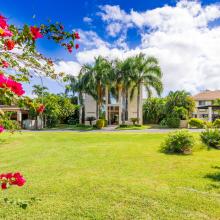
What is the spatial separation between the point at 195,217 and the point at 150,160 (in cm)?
518

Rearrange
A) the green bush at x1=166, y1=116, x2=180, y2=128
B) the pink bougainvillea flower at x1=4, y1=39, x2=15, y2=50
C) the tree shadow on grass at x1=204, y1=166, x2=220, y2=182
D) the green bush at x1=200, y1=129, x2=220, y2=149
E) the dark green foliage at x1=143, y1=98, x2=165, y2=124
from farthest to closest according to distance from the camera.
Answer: the dark green foliage at x1=143, y1=98, x2=165, y2=124, the green bush at x1=166, y1=116, x2=180, y2=128, the green bush at x1=200, y1=129, x2=220, y2=149, the tree shadow on grass at x1=204, y1=166, x2=220, y2=182, the pink bougainvillea flower at x1=4, y1=39, x2=15, y2=50

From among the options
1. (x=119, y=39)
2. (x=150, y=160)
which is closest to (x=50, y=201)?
(x=150, y=160)

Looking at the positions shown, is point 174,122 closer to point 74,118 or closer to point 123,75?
point 123,75

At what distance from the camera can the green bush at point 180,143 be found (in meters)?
11.5

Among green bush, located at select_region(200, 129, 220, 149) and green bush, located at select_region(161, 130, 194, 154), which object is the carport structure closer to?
green bush, located at select_region(200, 129, 220, 149)

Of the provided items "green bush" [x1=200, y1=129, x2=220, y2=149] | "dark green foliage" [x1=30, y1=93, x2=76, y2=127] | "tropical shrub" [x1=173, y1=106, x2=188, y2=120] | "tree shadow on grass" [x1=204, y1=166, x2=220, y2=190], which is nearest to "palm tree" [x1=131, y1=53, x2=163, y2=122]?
"tropical shrub" [x1=173, y1=106, x2=188, y2=120]

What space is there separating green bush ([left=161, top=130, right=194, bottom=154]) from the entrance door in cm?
2277

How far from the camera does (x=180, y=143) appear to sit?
11.5 metres

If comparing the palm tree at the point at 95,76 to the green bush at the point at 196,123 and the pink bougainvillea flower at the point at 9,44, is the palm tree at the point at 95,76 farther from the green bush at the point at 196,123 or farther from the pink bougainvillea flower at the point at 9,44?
the pink bougainvillea flower at the point at 9,44

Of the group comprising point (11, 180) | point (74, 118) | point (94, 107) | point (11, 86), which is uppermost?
point (94, 107)

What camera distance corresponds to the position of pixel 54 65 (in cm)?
352

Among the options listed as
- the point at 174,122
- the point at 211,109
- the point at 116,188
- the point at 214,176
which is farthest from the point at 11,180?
the point at 211,109

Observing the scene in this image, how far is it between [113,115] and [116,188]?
97.1 ft

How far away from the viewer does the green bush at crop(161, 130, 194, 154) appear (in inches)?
455
